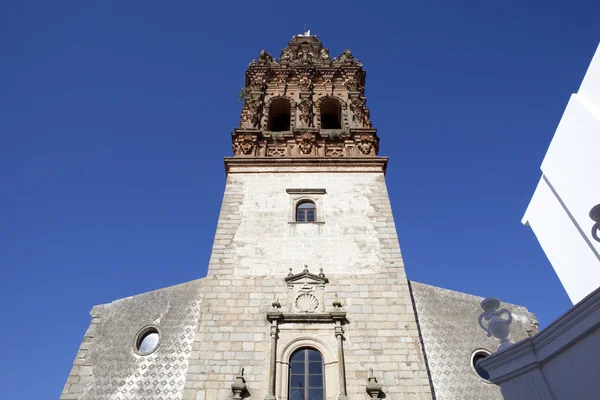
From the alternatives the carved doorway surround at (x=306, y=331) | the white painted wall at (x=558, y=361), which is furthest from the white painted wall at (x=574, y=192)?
the white painted wall at (x=558, y=361)

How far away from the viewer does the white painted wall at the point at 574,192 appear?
1128cm

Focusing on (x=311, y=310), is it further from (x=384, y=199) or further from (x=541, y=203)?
(x=541, y=203)

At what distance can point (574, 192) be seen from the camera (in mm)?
12383

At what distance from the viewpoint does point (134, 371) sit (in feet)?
29.3

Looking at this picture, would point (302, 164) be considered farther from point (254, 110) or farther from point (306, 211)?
point (254, 110)

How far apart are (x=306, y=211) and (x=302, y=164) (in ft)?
6.09

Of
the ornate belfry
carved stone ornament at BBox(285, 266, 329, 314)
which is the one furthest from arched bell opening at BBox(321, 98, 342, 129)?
carved stone ornament at BBox(285, 266, 329, 314)

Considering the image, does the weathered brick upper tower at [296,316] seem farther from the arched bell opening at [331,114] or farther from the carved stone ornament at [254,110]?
the arched bell opening at [331,114]

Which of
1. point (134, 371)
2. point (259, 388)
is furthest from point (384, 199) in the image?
point (134, 371)

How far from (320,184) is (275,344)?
16.7 feet

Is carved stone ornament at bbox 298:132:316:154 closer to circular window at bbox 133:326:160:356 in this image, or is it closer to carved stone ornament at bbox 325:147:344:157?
carved stone ornament at bbox 325:147:344:157

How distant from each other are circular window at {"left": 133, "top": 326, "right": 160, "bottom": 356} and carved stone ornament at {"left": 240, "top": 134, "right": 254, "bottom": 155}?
596 cm

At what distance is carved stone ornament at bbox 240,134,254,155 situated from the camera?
13289mm

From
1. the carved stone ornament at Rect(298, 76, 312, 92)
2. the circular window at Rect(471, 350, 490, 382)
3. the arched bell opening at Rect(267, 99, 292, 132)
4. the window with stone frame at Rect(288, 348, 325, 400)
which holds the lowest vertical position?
the window with stone frame at Rect(288, 348, 325, 400)
